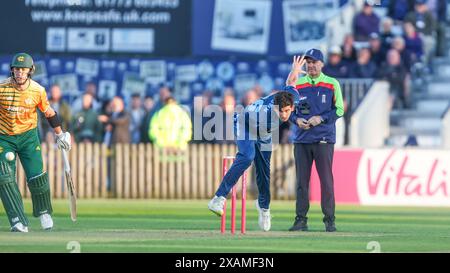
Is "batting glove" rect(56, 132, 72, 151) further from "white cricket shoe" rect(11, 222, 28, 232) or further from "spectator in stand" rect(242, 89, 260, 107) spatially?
"spectator in stand" rect(242, 89, 260, 107)

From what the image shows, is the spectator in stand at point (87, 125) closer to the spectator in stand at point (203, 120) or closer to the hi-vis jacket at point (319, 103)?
the spectator in stand at point (203, 120)

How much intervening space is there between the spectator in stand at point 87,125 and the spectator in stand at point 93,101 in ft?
3.42

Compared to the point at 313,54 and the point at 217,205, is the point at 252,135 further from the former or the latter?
the point at 313,54

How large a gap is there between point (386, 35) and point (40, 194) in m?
15.6

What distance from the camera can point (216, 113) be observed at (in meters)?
32.4

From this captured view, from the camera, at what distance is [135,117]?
34062 millimetres

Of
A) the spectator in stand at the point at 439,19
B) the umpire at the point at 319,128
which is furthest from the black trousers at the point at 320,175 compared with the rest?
the spectator in stand at the point at 439,19

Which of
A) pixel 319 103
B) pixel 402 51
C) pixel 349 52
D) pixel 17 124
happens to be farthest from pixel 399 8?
pixel 17 124

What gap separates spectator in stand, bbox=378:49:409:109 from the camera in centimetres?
3356

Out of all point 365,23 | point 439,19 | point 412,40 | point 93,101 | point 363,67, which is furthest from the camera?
point 439,19

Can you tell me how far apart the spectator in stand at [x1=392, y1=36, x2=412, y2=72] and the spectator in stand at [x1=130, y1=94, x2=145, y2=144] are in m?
5.90

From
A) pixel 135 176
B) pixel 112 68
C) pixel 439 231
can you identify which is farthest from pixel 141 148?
pixel 439 231

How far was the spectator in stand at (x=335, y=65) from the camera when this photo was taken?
109ft
